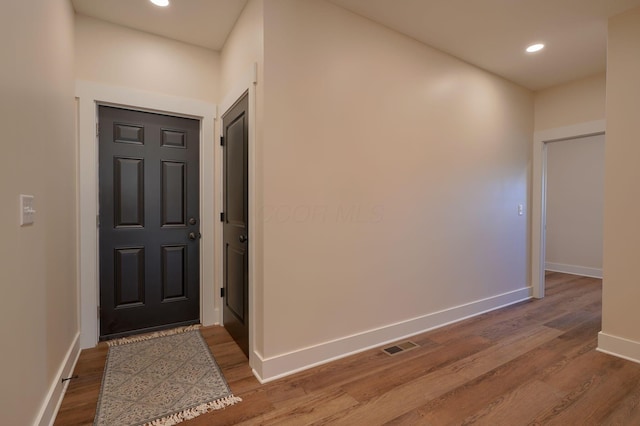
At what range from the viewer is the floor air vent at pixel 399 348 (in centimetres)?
258

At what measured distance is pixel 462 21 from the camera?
2.67 meters

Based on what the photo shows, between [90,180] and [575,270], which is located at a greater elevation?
[90,180]

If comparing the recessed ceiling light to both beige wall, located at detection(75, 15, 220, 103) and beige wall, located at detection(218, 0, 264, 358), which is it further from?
beige wall, located at detection(75, 15, 220, 103)

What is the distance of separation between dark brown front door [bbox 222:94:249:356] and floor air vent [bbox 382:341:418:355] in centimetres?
116

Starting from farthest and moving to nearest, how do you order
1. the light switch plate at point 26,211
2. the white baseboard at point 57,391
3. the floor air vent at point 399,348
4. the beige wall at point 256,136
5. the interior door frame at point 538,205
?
1. the interior door frame at point 538,205
2. the floor air vent at point 399,348
3. the beige wall at point 256,136
4. the white baseboard at point 57,391
5. the light switch plate at point 26,211


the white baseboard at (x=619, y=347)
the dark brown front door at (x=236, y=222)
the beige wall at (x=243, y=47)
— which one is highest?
the beige wall at (x=243, y=47)

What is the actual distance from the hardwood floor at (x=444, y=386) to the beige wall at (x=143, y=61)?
2336 millimetres


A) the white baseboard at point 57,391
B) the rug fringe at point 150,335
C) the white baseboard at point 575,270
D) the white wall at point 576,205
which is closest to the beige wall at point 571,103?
the white wall at point 576,205

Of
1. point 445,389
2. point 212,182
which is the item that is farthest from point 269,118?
point 445,389

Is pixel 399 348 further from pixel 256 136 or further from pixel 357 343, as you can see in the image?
pixel 256 136

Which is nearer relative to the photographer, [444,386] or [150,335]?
[444,386]

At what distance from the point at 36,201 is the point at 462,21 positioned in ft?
10.8

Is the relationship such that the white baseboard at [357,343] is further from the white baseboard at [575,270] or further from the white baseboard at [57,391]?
the white baseboard at [575,270]

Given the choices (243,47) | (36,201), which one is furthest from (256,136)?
(36,201)
